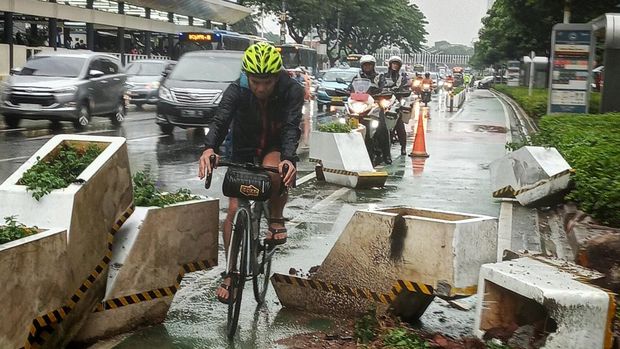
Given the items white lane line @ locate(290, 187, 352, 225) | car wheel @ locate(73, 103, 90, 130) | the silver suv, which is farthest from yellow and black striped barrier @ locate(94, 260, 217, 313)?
car wheel @ locate(73, 103, 90, 130)

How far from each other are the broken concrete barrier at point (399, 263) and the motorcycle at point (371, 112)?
26.7 ft

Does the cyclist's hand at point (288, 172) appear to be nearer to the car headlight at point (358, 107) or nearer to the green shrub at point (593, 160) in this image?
the green shrub at point (593, 160)

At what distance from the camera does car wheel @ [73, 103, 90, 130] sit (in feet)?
63.2

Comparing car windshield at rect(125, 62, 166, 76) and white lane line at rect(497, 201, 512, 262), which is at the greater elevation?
car windshield at rect(125, 62, 166, 76)

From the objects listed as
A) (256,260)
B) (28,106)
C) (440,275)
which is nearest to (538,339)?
(440,275)

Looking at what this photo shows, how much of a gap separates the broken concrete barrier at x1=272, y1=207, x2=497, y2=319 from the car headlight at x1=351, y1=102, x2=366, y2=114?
822 centimetres

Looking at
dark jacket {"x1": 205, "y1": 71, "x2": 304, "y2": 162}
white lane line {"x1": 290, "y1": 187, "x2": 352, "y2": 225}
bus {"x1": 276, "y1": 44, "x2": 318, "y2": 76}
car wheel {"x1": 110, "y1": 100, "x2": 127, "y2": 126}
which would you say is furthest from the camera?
bus {"x1": 276, "y1": 44, "x2": 318, "y2": 76}

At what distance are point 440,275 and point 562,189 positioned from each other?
16.2 ft

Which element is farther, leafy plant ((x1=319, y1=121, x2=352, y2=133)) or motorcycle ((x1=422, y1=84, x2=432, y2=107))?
motorcycle ((x1=422, y1=84, x2=432, y2=107))

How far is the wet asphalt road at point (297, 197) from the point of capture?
5266mm

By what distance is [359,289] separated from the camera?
5.35 m

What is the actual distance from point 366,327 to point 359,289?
0.37m

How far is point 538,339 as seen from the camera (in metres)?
4.46

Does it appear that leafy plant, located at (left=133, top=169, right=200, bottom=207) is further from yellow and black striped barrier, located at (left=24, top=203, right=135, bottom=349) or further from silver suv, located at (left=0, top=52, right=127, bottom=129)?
silver suv, located at (left=0, top=52, right=127, bottom=129)
